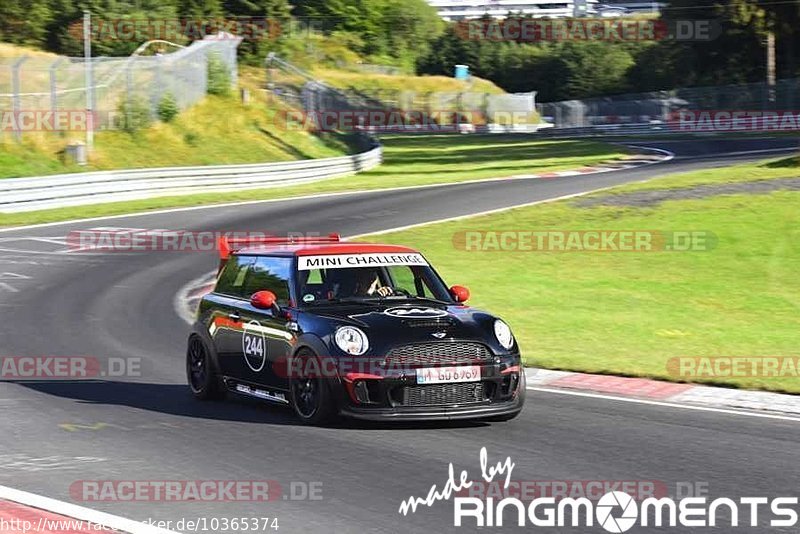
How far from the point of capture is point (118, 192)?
34.2 m

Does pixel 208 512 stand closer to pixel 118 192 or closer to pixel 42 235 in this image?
pixel 42 235

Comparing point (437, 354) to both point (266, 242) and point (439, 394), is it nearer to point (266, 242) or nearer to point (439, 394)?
point (439, 394)

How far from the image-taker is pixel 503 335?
1020 centimetres

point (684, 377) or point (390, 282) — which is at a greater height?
point (390, 282)

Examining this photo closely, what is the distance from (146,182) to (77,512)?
94.6 feet

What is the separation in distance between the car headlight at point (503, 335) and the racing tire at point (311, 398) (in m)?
1.46

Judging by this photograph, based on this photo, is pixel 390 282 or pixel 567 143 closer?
pixel 390 282

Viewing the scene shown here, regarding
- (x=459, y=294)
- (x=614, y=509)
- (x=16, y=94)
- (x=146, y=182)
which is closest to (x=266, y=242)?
(x=459, y=294)

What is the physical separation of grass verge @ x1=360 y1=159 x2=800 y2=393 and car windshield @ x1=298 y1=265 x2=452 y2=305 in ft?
8.82

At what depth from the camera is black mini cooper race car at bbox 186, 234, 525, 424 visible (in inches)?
380

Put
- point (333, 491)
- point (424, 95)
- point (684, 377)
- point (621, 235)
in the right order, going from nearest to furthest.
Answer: point (333, 491)
point (684, 377)
point (621, 235)
point (424, 95)

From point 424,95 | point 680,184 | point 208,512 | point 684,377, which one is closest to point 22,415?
point 208,512

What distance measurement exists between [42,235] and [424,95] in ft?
224

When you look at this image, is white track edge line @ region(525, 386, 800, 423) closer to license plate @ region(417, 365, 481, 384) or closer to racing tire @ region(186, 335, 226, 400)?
license plate @ region(417, 365, 481, 384)
